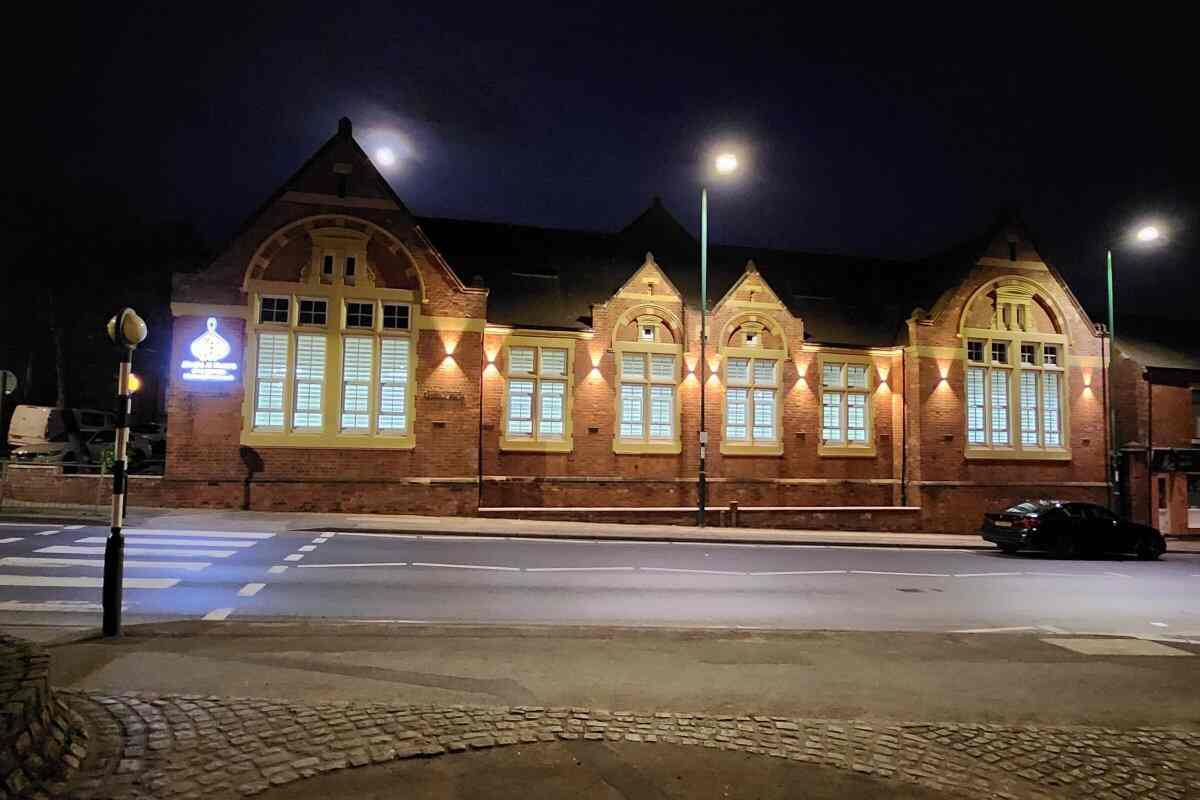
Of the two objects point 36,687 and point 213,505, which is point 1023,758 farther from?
point 213,505

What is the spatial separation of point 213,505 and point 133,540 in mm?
6669

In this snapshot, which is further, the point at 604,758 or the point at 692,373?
the point at 692,373

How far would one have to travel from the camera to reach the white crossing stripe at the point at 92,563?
38.8 feet

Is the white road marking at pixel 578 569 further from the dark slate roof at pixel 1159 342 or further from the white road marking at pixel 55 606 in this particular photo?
the dark slate roof at pixel 1159 342

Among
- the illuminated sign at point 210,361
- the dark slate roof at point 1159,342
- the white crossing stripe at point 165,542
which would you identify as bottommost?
the white crossing stripe at point 165,542

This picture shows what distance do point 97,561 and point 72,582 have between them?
1810mm

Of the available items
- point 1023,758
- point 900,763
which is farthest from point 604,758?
point 1023,758

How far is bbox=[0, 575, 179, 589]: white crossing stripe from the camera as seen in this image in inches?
409

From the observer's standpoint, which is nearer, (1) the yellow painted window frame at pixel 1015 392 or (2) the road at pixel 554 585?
(2) the road at pixel 554 585

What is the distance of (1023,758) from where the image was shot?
16.7ft

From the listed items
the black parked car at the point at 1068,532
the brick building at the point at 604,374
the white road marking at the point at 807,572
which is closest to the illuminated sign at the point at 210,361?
the brick building at the point at 604,374

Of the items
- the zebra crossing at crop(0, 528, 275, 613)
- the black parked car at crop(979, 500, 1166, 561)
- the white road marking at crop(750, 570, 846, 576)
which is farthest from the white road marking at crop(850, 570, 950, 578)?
the zebra crossing at crop(0, 528, 275, 613)

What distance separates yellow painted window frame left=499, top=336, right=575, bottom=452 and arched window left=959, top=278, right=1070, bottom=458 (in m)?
13.8

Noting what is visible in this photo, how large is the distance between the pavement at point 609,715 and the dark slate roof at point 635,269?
Answer: 57.3ft
